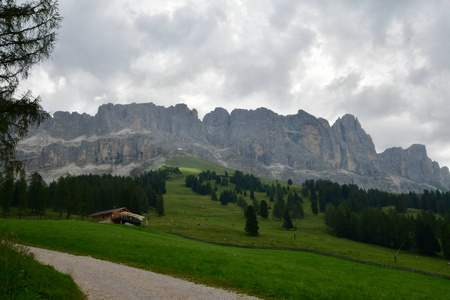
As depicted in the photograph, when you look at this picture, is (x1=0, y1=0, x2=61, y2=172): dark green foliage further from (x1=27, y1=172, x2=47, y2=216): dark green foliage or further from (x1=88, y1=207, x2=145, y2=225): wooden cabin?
(x1=27, y1=172, x2=47, y2=216): dark green foliage

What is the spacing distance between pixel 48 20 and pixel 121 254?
63.5ft

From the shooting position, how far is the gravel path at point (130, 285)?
14.8 metres

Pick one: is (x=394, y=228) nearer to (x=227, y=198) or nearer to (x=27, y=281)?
(x=227, y=198)

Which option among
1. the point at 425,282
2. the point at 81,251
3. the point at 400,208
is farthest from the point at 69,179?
the point at 400,208

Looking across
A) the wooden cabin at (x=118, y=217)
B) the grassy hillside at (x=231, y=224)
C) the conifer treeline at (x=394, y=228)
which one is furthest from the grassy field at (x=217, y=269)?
the conifer treeline at (x=394, y=228)

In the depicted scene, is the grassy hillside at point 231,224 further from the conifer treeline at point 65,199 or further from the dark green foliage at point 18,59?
the dark green foliage at point 18,59

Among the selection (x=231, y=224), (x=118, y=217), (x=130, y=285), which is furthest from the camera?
(x=231, y=224)

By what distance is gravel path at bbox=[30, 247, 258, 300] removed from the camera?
48.6 feet

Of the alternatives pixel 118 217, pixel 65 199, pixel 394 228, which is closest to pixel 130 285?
pixel 118 217

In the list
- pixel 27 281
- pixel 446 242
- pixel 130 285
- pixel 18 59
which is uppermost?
pixel 18 59

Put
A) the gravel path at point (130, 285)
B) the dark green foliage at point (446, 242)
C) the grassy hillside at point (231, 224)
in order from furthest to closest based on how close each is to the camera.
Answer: the grassy hillside at point (231, 224)
the dark green foliage at point (446, 242)
the gravel path at point (130, 285)

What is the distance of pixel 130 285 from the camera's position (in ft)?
53.8

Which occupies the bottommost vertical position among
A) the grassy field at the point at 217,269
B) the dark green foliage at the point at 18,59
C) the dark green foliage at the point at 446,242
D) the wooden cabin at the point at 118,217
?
the dark green foliage at the point at 446,242

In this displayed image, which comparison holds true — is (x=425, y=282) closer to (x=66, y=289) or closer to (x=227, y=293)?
(x=227, y=293)
